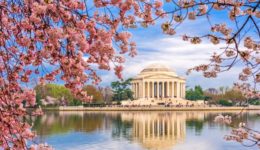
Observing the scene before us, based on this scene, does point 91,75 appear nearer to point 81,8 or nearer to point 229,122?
point 81,8

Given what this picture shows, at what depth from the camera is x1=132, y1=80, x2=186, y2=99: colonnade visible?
10725 cm

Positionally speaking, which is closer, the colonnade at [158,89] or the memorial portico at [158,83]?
the memorial portico at [158,83]

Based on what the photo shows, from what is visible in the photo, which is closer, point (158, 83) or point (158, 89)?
point (158, 83)

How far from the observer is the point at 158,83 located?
109m

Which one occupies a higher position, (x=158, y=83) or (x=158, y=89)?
(x=158, y=83)

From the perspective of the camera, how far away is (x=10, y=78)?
5.39 metres

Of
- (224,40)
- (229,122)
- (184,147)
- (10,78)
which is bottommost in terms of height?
(184,147)

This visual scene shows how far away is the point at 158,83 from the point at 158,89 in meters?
1.52

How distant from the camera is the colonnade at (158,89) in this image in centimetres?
10725

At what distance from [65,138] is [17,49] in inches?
1002

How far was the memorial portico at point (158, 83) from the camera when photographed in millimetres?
106875

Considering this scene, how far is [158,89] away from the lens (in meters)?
110

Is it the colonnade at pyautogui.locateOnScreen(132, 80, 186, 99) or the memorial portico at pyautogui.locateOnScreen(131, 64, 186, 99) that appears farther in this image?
the colonnade at pyautogui.locateOnScreen(132, 80, 186, 99)

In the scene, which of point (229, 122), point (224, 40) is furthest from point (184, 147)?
point (224, 40)
